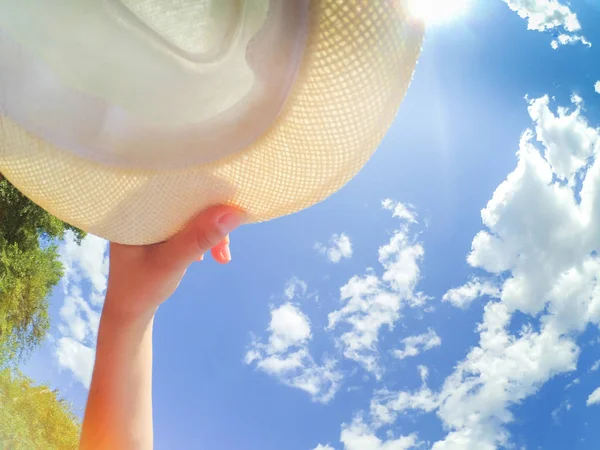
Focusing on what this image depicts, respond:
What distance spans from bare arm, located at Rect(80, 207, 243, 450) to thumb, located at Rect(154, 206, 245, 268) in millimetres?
96

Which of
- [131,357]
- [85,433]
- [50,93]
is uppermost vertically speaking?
[50,93]

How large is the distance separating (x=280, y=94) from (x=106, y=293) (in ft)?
2.87

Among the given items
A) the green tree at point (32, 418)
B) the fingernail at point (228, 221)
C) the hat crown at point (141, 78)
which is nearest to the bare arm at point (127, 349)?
the fingernail at point (228, 221)

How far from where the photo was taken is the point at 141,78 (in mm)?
1164

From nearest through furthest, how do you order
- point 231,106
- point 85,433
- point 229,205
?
1. point 231,106
2. point 229,205
3. point 85,433

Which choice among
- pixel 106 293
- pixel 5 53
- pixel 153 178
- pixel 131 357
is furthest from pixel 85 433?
pixel 5 53

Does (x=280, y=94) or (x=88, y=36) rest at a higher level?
(x=88, y=36)

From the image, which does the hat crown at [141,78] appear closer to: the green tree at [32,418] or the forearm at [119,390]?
the forearm at [119,390]

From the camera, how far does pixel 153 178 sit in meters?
1.21

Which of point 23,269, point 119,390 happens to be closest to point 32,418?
point 23,269

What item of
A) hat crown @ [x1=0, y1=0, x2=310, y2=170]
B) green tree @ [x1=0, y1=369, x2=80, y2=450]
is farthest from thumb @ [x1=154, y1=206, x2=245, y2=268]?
green tree @ [x1=0, y1=369, x2=80, y2=450]

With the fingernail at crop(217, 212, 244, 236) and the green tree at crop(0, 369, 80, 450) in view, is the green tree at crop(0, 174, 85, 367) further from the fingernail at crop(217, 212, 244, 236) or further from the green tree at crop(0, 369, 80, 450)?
the fingernail at crop(217, 212, 244, 236)

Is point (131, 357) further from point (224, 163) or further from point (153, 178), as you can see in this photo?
point (224, 163)

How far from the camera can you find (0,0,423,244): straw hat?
105 centimetres
